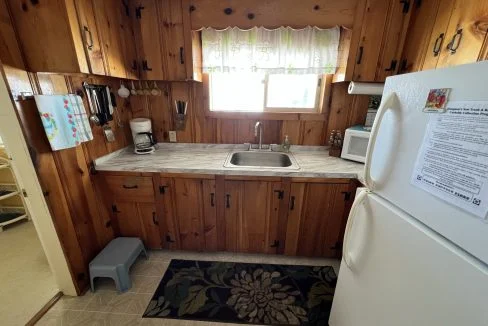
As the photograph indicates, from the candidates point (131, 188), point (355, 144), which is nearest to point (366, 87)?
point (355, 144)

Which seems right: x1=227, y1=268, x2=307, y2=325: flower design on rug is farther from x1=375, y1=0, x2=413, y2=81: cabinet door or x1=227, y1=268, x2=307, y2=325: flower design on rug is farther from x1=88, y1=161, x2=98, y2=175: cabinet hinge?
x1=375, y1=0, x2=413, y2=81: cabinet door

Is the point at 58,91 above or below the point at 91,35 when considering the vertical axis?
below

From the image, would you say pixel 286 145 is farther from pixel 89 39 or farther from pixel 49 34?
pixel 49 34

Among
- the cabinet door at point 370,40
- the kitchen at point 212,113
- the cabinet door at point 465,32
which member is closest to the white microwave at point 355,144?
the kitchen at point 212,113

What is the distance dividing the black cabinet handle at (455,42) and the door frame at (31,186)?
8.15 feet

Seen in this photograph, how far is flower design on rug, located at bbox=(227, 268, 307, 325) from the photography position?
54.6 inches

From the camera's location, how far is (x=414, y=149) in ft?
2.19

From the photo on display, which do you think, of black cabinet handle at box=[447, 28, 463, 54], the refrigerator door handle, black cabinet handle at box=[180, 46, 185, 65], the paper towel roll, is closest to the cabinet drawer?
black cabinet handle at box=[180, 46, 185, 65]

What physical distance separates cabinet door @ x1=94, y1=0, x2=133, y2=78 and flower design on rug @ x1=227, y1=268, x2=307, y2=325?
6.23 feet

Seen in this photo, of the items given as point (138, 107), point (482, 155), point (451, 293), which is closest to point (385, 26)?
point (482, 155)

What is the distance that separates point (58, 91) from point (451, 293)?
2101mm

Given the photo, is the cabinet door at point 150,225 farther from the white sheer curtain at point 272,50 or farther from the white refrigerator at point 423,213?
the white refrigerator at point 423,213

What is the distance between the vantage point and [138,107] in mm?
2049

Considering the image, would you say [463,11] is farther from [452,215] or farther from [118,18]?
[118,18]
